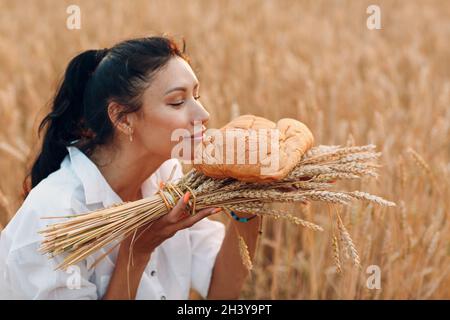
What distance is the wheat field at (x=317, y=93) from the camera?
5.95ft

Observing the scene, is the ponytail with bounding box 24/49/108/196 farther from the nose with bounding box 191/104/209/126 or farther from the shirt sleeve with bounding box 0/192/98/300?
the nose with bounding box 191/104/209/126

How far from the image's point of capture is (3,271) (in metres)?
1.50

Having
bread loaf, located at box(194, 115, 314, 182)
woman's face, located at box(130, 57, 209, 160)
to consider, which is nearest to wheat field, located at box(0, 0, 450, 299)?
woman's face, located at box(130, 57, 209, 160)

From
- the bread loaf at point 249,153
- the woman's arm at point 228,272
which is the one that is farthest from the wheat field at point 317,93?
the bread loaf at point 249,153

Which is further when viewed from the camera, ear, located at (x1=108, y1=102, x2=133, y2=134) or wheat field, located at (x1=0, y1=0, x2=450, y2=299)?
wheat field, located at (x1=0, y1=0, x2=450, y2=299)

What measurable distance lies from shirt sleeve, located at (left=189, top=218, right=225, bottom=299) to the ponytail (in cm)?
48

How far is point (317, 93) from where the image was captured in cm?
276

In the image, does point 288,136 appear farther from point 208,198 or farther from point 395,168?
point 395,168

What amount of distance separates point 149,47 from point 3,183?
1291 mm

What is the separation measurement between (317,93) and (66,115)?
4.76 feet

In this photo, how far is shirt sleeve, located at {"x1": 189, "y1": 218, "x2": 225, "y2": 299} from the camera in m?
1.84

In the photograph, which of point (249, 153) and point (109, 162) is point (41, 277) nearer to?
point (109, 162)
